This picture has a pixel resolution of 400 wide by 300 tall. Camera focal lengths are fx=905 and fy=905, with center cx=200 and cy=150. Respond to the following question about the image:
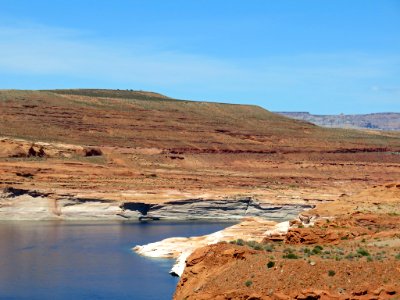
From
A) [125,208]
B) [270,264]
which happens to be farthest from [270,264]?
[125,208]

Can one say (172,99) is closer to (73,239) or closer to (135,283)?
(73,239)

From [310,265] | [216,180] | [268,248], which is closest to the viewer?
[310,265]

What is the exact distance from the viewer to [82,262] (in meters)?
57.2

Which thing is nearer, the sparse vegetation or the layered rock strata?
the sparse vegetation

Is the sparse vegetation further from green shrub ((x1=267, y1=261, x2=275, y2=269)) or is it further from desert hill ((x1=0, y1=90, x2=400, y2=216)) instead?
desert hill ((x1=0, y1=90, x2=400, y2=216))

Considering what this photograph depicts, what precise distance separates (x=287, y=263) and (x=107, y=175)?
252 ft

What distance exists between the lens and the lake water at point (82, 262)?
46.4 m

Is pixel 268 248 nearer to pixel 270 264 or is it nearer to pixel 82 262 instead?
pixel 270 264

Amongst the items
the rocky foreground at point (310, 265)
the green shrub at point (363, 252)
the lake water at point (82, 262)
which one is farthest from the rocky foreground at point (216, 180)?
the lake water at point (82, 262)

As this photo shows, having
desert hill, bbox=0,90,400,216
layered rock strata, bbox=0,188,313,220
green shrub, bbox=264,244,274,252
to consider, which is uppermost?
desert hill, bbox=0,90,400,216

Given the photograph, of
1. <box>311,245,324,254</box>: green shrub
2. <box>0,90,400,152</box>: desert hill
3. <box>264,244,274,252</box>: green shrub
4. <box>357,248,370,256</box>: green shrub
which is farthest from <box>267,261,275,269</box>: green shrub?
<box>0,90,400,152</box>: desert hill

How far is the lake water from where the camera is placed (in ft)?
152

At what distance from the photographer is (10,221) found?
86.2 metres

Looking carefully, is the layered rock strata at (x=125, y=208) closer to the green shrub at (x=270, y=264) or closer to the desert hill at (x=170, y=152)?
the desert hill at (x=170, y=152)
